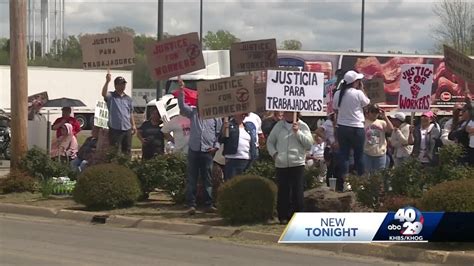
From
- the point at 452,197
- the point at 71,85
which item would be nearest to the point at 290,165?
the point at 452,197

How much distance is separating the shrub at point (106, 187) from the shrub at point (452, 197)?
5490mm

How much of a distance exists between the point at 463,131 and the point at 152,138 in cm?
567

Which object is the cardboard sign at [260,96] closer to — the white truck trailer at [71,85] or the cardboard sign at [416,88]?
the cardboard sign at [416,88]

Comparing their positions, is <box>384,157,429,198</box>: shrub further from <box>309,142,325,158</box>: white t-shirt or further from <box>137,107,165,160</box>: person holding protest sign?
<box>309,142,325,158</box>: white t-shirt

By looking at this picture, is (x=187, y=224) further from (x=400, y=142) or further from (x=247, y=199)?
(x=400, y=142)

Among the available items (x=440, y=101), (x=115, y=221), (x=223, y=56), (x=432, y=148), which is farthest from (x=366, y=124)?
(x=440, y=101)

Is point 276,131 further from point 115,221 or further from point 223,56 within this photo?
point 223,56

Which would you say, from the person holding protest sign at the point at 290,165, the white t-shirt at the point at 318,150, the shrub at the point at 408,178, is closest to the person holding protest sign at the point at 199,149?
the person holding protest sign at the point at 290,165

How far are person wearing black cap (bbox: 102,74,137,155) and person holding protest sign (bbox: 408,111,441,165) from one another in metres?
5.01

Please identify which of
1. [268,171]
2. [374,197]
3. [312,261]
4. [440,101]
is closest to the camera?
[312,261]

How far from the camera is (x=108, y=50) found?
53.4 ft

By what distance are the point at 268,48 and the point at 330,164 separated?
2494mm

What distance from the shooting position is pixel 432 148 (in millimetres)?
15266

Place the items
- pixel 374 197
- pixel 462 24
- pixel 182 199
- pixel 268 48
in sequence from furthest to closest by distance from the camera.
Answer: pixel 462 24 < pixel 268 48 < pixel 182 199 < pixel 374 197
